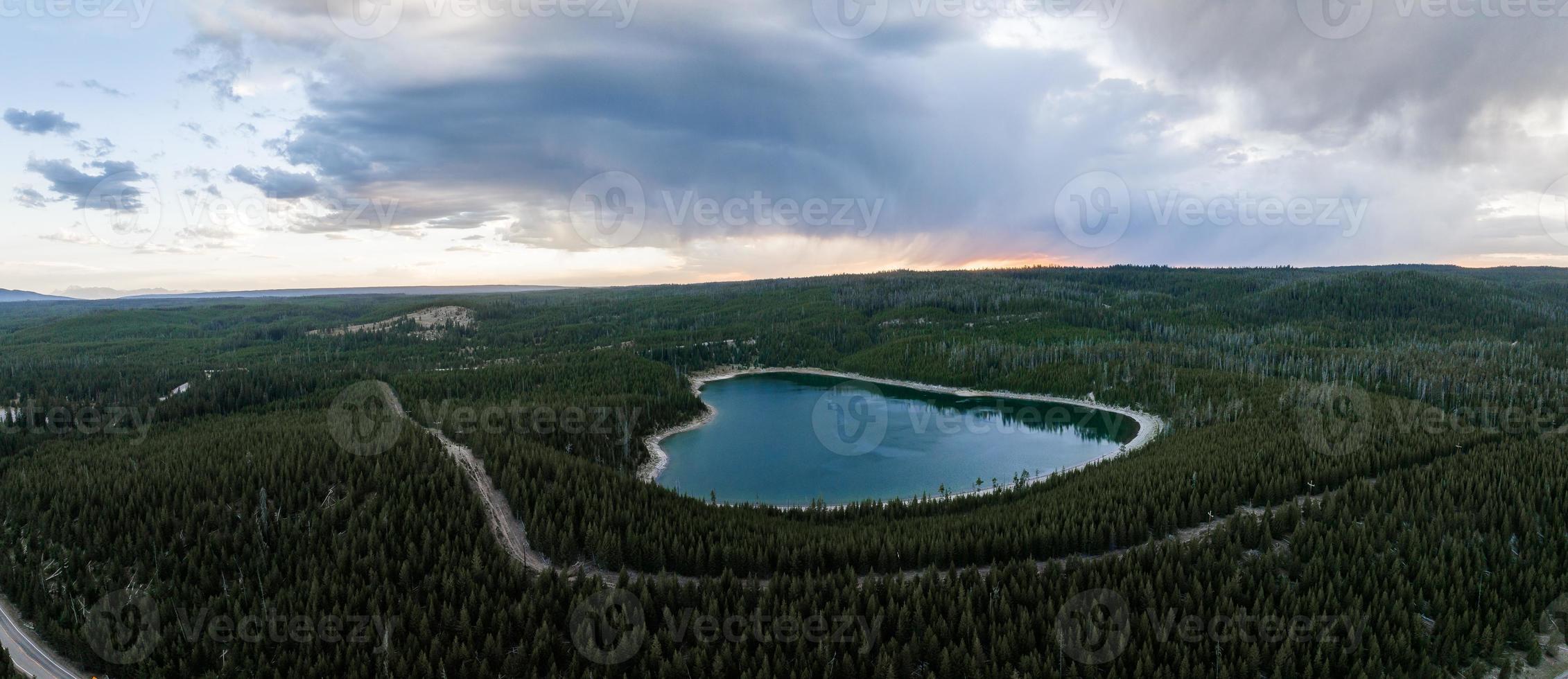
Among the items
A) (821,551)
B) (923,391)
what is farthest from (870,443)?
(923,391)

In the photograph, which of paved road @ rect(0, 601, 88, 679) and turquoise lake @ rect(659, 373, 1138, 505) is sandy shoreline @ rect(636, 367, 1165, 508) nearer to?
turquoise lake @ rect(659, 373, 1138, 505)

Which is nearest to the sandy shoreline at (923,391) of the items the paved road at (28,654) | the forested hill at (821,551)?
the forested hill at (821,551)

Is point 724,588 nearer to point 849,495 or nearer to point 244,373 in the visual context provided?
point 849,495

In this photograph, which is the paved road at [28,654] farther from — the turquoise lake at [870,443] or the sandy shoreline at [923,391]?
the turquoise lake at [870,443]

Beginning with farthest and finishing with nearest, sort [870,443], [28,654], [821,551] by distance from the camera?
[870,443], [821,551], [28,654]

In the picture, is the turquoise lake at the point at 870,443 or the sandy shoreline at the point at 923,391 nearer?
the turquoise lake at the point at 870,443

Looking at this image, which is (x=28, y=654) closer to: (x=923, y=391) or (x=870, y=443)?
(x=870, y=443)

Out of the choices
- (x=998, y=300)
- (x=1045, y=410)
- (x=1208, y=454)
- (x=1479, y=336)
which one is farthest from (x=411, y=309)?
(x=1479, y=336)
